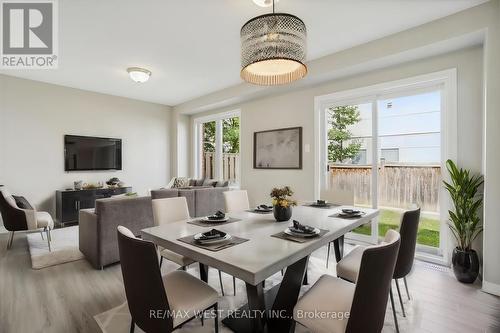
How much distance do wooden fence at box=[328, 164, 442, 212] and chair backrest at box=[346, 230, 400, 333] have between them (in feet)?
8.47

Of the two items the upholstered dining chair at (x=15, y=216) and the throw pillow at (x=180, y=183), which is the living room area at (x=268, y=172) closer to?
the upholstered dining chair at (x=15, y=216)

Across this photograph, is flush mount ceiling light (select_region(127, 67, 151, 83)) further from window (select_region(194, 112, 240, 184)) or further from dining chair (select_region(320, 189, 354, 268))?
dining chair (select_region(320, 189, 354, 268))

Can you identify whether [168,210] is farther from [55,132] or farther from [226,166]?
[55,132]

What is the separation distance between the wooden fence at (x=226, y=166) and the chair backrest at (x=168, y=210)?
3.25 metres

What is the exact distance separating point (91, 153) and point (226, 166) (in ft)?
9.41

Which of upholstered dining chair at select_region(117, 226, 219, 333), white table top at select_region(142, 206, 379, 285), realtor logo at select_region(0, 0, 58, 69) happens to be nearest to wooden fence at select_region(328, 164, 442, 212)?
white table top at select_region(142, 206, 379, 285)

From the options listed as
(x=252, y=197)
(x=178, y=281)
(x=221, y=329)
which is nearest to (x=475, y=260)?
(x=221, y=329)

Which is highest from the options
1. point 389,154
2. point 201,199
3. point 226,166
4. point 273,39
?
point 273,39

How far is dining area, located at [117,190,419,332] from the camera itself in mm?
1134

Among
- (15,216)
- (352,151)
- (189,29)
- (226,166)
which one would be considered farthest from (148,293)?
(226,166)

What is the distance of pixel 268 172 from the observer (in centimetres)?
483

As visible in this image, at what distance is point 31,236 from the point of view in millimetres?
3994

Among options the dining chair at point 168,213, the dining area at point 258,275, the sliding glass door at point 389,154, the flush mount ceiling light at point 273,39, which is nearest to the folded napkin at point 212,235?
the dining area at point 258,275

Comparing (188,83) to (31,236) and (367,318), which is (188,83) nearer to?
(31,236)
